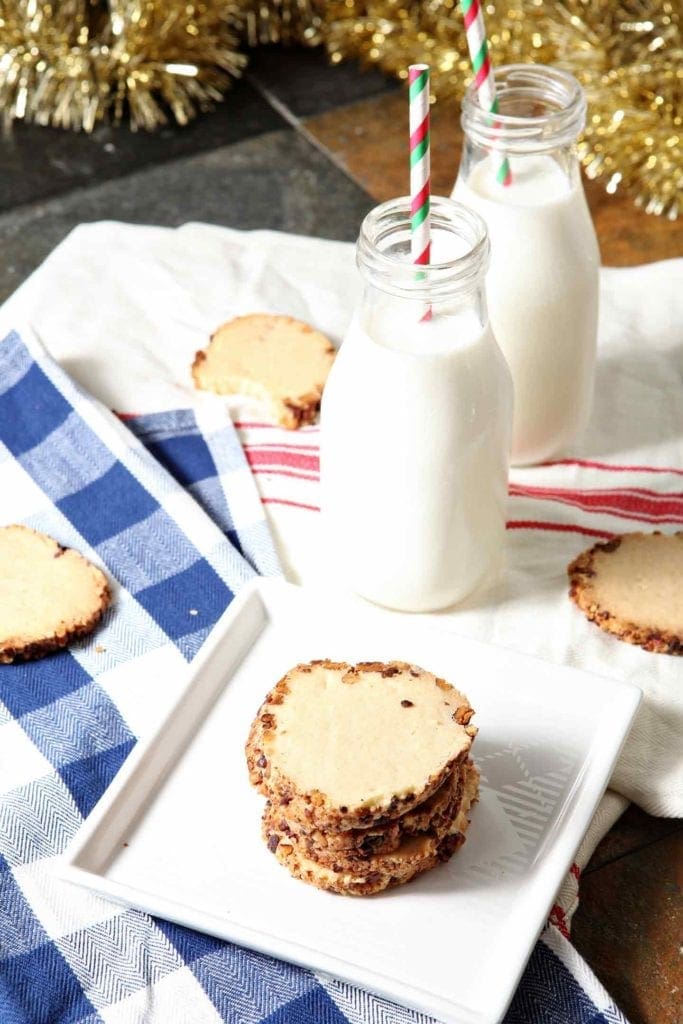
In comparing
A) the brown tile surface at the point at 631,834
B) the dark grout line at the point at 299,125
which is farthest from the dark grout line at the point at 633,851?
the dark grout line at the point at 299,125

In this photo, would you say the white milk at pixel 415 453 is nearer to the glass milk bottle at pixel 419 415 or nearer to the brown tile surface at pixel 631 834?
the glass milk bottle at pixel 419 415

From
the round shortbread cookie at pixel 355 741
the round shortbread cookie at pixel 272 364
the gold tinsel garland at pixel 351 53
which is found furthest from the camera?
the gold tinsel garland at pixel 351 53

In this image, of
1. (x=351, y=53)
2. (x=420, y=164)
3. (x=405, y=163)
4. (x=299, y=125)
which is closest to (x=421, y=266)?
(x=420, y=164)

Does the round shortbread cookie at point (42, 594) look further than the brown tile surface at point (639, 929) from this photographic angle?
Yes

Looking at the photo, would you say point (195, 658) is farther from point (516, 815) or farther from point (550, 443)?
point (550, 443)

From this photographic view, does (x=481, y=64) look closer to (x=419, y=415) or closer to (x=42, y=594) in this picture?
(x=419, y=415)

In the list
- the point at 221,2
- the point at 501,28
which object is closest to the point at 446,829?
the point at 501,28
